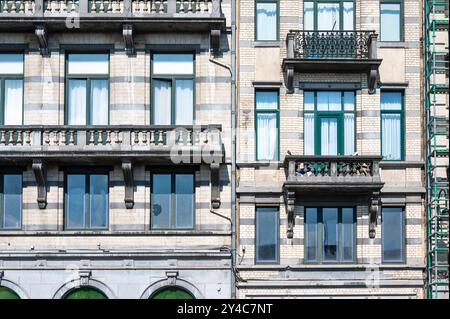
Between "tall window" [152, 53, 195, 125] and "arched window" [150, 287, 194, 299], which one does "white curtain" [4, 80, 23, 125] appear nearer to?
"tall window" [152, 53, 195, 125]

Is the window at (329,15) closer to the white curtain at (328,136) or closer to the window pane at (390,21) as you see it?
the window pane at (390,21)

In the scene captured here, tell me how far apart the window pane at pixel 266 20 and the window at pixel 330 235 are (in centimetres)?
537

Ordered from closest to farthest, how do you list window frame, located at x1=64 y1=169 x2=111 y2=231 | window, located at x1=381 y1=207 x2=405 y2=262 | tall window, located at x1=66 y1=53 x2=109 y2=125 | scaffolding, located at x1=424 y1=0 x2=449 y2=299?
scaffolding, located at x1=424 y1=0 x2=449 y2=299, window frame, located at x1=64 y1=169 x2=111 y2=231, window, located at x1=381 y1=207 x2=405 y2=262, tall window, located at x1=66 y1=53 x2=109 y2=125

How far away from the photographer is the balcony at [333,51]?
31.3 meters

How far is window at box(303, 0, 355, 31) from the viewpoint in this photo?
106ft

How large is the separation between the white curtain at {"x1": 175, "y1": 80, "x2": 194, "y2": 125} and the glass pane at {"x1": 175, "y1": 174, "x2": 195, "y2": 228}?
1.78 metres

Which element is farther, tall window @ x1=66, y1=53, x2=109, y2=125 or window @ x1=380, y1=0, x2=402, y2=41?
window @ x1=380, y1=0, x2=402, y2=41

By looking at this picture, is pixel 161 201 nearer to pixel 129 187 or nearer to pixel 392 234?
pixel 129 187

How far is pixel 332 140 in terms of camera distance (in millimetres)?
31875

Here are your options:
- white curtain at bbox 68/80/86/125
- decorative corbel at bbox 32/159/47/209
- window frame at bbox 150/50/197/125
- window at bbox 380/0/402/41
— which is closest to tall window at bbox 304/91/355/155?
window at bbox 380/0/402/41

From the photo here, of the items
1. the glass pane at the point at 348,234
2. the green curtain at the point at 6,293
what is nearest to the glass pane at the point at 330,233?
the glass pane at the point at 348,234

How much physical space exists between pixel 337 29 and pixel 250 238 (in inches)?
268
